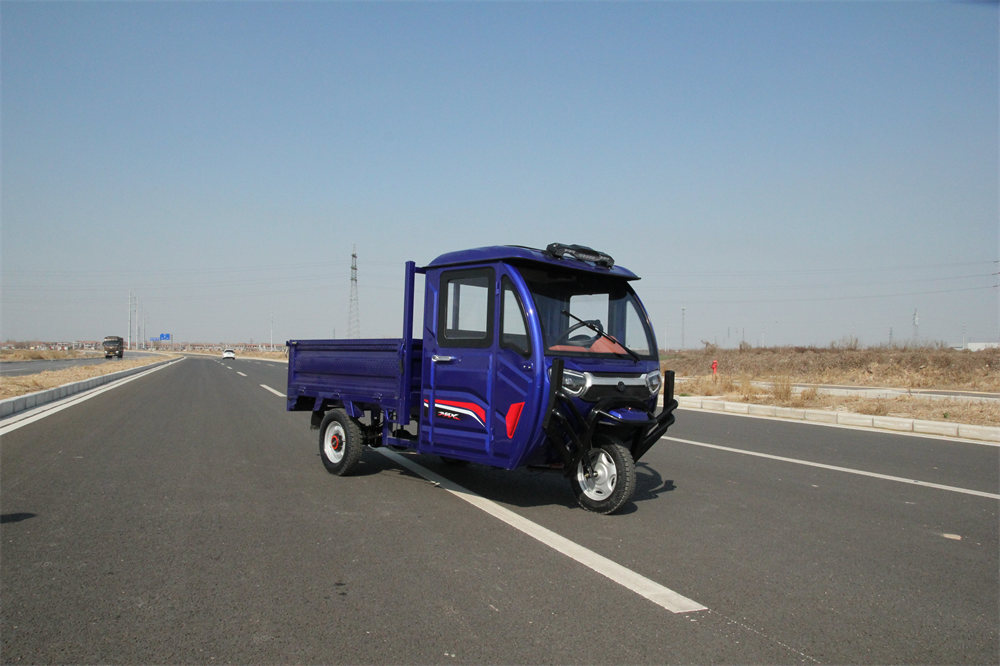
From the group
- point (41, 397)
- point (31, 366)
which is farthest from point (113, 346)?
→ point (41, 397)

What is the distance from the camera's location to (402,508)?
20.8 ft

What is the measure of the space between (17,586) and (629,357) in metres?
4.93

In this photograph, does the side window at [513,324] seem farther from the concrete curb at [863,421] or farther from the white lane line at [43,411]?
the concrete curb at [863,421]

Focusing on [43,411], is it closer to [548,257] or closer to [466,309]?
[466,309]

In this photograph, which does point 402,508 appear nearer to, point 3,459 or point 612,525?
point 612,525

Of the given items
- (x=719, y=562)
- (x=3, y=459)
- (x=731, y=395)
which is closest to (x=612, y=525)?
(x=719, y=562)

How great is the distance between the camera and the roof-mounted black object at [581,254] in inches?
255

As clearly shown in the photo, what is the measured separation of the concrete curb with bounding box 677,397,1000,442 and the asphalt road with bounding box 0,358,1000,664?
4092 millimetres

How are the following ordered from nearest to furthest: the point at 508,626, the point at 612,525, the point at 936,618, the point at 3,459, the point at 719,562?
the point at 508,626 → the point at 936,618 → the point at 719,562 → the point at 612,525 → the point at 3,459

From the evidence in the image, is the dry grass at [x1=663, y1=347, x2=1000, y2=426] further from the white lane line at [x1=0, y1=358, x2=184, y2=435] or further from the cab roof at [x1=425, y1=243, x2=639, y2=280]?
the white lane line at [x1=0, y1=358, x2=184, y2=435]

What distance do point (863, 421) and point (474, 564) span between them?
11999mm

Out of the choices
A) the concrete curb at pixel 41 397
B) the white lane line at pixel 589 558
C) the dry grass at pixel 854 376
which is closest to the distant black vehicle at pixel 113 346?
the concrete curb at pixel 41 397

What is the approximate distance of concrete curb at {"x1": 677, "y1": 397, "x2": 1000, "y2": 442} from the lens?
12.2 metres

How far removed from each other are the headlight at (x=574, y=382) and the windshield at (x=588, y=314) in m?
0.22
